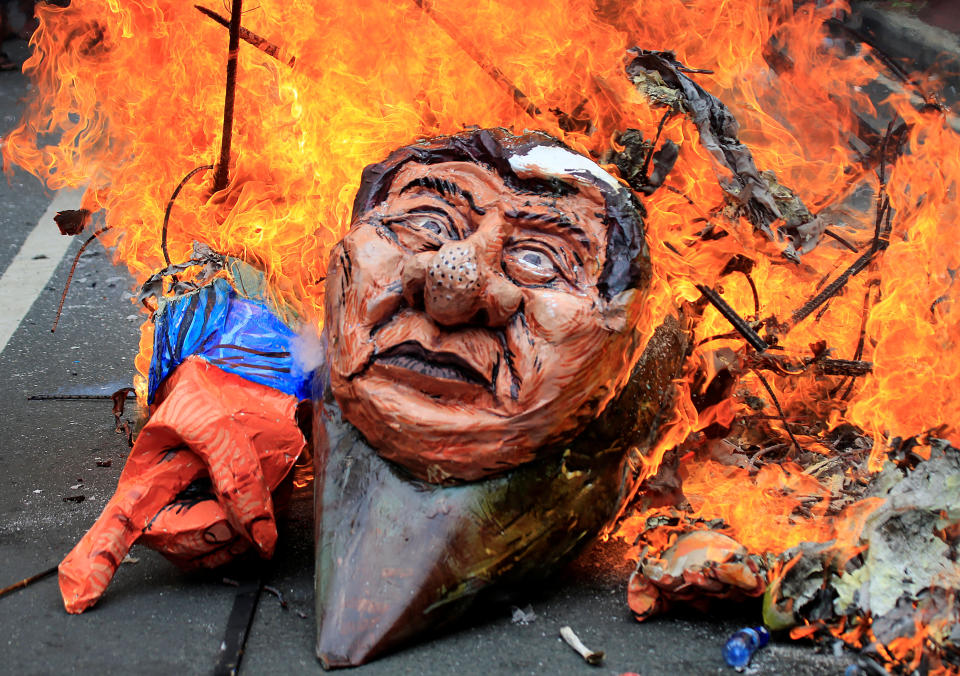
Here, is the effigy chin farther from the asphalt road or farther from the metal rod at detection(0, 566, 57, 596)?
the metal rod at detection(0, 566, 57, 596)

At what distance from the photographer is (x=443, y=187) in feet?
9.83

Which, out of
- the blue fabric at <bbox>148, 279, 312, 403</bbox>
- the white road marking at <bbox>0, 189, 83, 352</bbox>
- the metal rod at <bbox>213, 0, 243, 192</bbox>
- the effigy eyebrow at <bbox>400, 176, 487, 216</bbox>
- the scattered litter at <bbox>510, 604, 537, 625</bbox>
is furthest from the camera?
the white road marking at <bbox>0, 189, 83, 352</bbox>

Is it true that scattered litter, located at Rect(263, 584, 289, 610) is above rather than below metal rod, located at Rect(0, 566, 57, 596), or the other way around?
above

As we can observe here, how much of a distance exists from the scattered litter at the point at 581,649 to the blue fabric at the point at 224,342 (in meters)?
1.17

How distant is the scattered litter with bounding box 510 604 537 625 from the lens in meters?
2.77

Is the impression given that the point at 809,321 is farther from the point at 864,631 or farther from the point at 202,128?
the point at 202,128

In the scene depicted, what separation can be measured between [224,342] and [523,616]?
51.6 inches

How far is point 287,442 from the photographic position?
3.04 meters

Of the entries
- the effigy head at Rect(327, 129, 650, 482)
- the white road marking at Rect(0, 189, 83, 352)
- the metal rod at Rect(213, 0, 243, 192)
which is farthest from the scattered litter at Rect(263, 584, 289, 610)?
the white road marking at Rect(0, 189, 83, 352)

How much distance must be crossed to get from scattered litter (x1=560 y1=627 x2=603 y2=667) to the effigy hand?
92 centimetres

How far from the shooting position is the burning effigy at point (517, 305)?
105 inches

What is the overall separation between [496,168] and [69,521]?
6.36 ft

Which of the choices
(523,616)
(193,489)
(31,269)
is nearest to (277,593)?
(193,489)


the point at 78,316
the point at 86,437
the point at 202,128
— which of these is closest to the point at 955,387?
the point at 202,128
